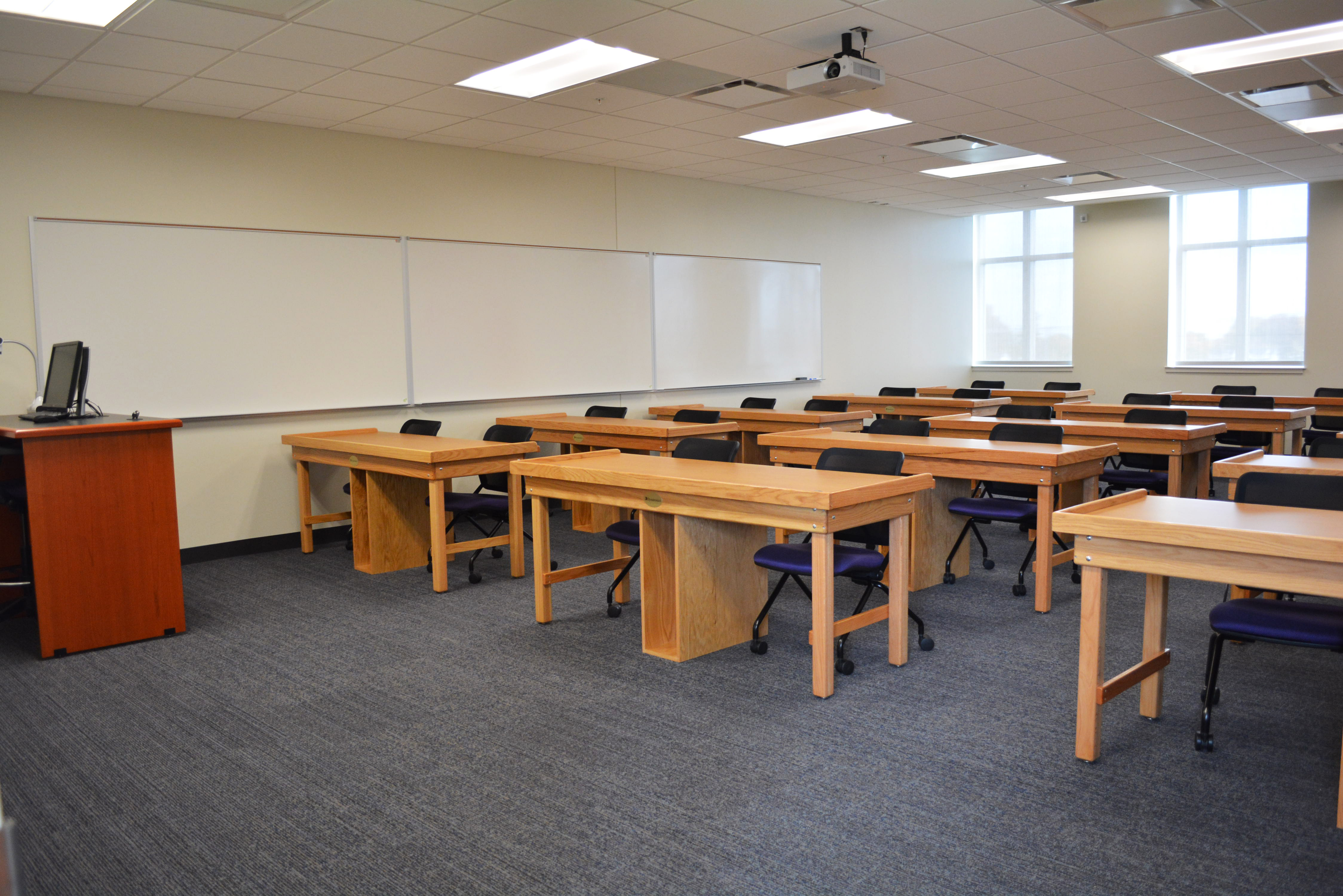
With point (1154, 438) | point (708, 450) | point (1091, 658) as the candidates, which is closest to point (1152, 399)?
point (1154, 438)

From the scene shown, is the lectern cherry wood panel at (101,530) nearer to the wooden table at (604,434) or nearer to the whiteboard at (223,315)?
the whiteboard at (223,315)

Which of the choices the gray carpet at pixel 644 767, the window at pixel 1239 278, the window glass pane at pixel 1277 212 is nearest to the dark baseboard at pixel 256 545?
the gray carpet at pixel 644 767

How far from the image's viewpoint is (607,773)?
9.91 feet

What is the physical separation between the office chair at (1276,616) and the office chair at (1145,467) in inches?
87.8

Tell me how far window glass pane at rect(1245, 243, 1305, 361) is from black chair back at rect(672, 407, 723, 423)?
7217 mm

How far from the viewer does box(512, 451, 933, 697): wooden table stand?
3609 mm

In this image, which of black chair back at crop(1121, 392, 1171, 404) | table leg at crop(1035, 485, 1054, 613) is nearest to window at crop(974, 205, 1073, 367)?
black chair back at crop(1121, 392, 1171, 404)

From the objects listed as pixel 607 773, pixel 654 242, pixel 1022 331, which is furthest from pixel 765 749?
pixel 1022 331

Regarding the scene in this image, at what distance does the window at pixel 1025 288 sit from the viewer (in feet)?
40.8

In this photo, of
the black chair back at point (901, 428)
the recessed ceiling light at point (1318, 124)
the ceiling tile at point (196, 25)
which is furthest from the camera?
the recessed ceiling light at point (1318, 124)

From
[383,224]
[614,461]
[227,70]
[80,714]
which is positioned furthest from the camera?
[383,224]

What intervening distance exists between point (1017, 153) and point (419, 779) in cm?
763

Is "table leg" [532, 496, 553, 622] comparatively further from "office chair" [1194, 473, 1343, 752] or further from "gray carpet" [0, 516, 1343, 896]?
"office chair" [1194, 473, 1343, 752]

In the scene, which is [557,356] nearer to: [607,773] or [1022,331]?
[607,773]
